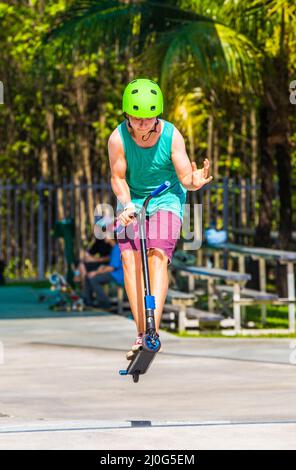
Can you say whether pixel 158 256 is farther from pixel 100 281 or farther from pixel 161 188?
pixel 100 281

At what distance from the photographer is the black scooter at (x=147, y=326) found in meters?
8.79

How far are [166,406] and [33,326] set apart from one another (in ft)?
24.5

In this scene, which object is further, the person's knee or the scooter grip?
the person's knee

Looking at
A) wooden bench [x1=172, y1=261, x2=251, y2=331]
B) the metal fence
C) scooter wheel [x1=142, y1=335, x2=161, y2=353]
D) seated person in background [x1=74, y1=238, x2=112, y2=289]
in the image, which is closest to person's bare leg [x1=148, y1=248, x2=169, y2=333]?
scooter wheel [x1=142, y1=335, x2=161, y2=353]

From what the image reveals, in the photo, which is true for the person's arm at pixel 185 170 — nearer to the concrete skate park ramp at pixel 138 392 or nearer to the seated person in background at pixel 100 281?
the concrete skate park ramp at pixel 138 392

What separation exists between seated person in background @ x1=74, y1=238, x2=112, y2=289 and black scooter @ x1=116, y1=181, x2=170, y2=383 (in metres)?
12.2

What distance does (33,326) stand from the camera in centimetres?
1822

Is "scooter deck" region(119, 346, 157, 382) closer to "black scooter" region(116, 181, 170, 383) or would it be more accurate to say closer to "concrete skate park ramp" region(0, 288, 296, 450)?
"black scooter" region(116, 181, 170, 383)

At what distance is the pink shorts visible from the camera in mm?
9328

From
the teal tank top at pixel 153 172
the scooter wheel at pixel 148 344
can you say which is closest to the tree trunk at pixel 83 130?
the teal tank top at pixel 153 172

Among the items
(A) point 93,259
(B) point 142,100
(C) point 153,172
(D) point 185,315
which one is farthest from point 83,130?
(B) point 142,100

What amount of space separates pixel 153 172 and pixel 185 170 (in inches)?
8.7

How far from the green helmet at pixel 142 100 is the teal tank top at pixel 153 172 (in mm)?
324
